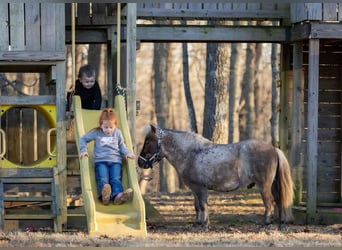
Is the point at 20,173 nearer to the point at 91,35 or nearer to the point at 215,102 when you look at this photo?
the point at 91,35

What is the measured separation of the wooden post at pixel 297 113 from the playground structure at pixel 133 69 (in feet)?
0.06

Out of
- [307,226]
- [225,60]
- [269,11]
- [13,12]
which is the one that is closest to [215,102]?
[225,60]

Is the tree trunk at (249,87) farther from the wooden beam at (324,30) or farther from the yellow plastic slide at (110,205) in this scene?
the yellow plastic slide at (110,205)

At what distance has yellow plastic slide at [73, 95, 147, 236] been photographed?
530 inches

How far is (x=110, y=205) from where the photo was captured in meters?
14.1

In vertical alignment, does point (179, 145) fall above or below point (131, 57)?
below

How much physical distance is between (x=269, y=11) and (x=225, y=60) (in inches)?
230

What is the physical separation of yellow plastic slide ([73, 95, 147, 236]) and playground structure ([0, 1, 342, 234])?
10 cm

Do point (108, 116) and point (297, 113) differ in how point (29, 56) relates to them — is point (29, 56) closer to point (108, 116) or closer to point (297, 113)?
point (108, 116)

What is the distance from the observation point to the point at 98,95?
15.7 metres

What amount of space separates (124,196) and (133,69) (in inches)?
103

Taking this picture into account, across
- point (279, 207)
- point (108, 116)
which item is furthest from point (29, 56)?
point (279, 207)

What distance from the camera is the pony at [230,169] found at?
49.9ft

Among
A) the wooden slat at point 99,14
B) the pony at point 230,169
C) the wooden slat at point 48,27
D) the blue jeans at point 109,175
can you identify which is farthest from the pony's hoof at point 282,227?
the wooden slat at point 99,14
